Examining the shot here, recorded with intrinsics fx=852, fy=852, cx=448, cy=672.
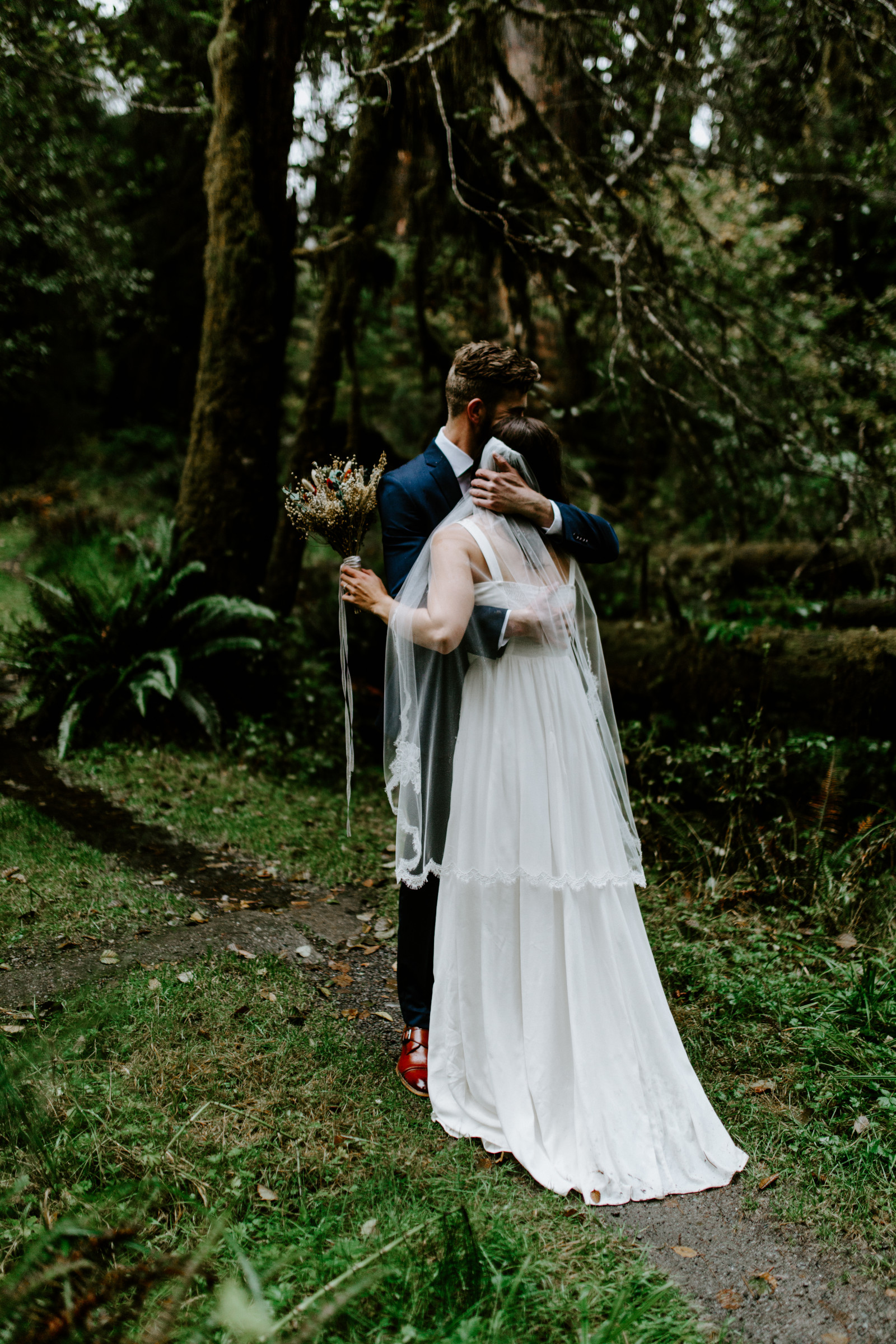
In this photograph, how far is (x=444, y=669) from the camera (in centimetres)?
302

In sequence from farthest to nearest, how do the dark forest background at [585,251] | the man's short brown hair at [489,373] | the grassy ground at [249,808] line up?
the dark forest background at [585,251] < the grassy ground at [249,808] < the man's short brown hair at [489,373]

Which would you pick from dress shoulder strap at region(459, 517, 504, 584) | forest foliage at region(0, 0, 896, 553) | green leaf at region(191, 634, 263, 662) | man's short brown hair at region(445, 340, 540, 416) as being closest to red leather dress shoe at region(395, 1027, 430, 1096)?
dress shoulder strap at region(459, 517, 504, 584)

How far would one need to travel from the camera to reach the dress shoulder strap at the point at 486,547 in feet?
9.44

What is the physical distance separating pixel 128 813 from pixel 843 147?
9.86 metres

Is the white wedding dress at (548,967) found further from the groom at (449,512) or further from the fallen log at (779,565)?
the fallen log at (779,565)

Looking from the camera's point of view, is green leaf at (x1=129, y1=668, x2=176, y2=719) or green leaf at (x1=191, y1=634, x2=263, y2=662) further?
green leaf at (x1=191, y1=634, x2=263, y2=662)

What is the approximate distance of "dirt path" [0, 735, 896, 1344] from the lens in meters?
2.31

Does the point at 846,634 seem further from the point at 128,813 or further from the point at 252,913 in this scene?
the point at 128,813

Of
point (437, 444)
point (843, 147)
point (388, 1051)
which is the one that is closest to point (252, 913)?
point (388, 1051)

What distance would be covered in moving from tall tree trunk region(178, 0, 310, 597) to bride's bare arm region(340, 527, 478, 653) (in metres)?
4.40

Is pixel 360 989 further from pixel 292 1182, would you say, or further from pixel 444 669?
pixel 444 669

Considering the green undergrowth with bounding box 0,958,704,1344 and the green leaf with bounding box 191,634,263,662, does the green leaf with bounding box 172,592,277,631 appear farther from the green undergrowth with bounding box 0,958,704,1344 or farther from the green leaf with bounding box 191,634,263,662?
the green undergrowth with bounding box 0,958,704,1344

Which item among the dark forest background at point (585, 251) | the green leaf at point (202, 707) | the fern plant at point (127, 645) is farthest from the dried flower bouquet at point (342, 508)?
Result: the green leaf at point (202, 707)

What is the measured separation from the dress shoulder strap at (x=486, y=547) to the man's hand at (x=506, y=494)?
0.08 metres
